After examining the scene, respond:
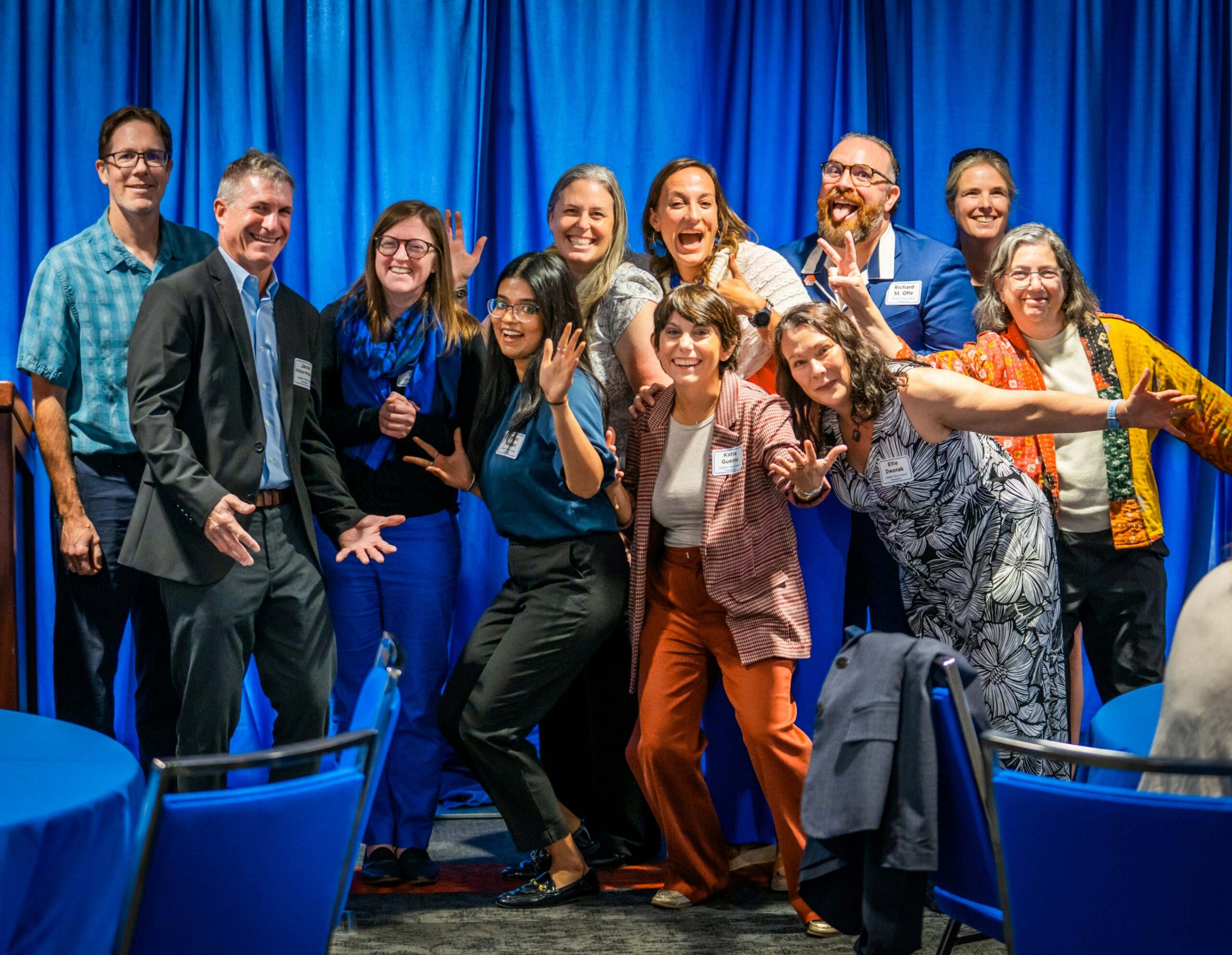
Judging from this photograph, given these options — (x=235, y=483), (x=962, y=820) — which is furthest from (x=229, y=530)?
(x=962, y=820)

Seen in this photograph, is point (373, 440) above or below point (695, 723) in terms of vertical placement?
above

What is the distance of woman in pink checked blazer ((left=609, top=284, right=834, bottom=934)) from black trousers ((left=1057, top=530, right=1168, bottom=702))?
34.1 inches

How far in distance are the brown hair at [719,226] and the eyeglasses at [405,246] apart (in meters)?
0.67

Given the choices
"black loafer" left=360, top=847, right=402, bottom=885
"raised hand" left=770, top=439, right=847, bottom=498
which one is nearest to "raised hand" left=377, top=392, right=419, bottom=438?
"raised hand" left=770, top=439, right=847, bottom=498

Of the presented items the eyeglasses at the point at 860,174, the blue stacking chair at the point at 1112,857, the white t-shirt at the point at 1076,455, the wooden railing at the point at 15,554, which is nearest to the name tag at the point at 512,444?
the wooden railing at the point at 15,554

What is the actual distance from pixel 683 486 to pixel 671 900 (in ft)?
3.50

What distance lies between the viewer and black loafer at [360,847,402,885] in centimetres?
337

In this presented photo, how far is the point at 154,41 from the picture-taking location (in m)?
4.27

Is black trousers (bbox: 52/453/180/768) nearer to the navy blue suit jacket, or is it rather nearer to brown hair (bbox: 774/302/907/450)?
brown hair (bbox: 774/302/907/450)

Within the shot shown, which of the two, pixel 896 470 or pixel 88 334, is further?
pixel 88 334

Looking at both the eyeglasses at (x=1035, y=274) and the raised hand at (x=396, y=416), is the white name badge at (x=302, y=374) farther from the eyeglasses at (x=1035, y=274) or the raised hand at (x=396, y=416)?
the eyeglasses at (x=1035, y=274)

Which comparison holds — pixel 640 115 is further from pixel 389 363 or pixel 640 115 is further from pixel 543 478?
pixel 543 478

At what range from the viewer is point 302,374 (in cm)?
328

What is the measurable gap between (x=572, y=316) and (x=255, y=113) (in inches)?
67.8
